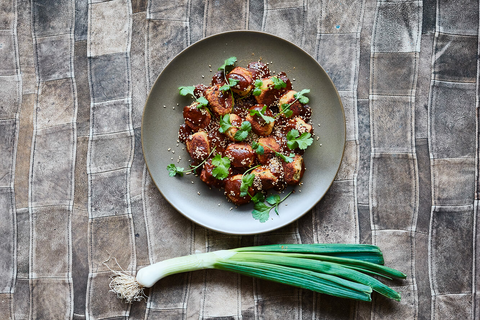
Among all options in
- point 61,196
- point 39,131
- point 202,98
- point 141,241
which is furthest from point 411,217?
point 39,131

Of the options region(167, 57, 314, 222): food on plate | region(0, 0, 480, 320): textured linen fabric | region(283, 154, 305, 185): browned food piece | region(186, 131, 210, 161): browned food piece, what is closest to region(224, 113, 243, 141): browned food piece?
region(167, 57, 314, 222): food on plate

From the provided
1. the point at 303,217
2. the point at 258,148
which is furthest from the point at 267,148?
the point at 303,217

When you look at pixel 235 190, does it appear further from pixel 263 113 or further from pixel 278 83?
pixel 278 83

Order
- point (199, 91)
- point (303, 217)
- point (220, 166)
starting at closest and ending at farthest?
point (220, 166), point (199, 91), point (303, 217)

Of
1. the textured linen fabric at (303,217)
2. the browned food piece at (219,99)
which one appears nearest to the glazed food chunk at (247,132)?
the browned food piece at (219,99)

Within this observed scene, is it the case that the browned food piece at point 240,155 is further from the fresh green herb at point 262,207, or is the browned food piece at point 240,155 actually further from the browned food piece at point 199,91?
the browned food piece at point 199,91

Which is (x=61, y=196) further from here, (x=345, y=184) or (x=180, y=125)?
(x=345, y=184)
